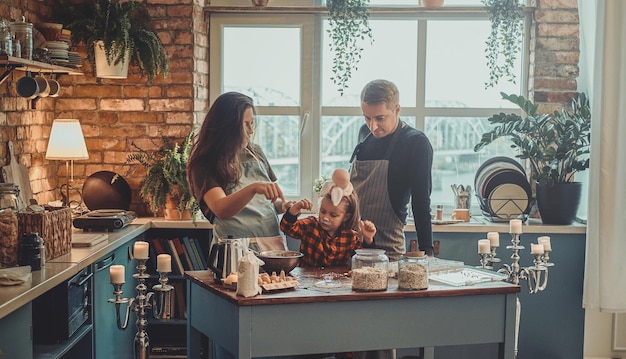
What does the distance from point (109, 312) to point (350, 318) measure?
178 cm

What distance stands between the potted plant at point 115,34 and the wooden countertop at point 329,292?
6.84 ft

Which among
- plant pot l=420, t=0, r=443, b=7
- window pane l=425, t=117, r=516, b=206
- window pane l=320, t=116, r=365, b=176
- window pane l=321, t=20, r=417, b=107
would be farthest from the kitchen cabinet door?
plant pot l=420, t=0, r=443, b=7

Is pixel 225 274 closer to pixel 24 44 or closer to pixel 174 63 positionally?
pixel 24 44

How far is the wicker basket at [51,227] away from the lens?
3.48m

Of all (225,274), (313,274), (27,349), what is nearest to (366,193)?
(313,274)

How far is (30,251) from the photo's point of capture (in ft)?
11.1

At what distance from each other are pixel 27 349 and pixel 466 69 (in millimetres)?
3513

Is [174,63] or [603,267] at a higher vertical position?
[174,63]

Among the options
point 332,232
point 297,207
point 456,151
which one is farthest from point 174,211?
point 456,151

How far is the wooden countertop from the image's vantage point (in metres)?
2.95

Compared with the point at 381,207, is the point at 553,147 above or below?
above

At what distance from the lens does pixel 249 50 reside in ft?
18.1

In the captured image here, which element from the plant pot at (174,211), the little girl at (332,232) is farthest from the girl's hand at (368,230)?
the plant pot at (174,211)

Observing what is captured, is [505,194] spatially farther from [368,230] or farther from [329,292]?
[329,292]
